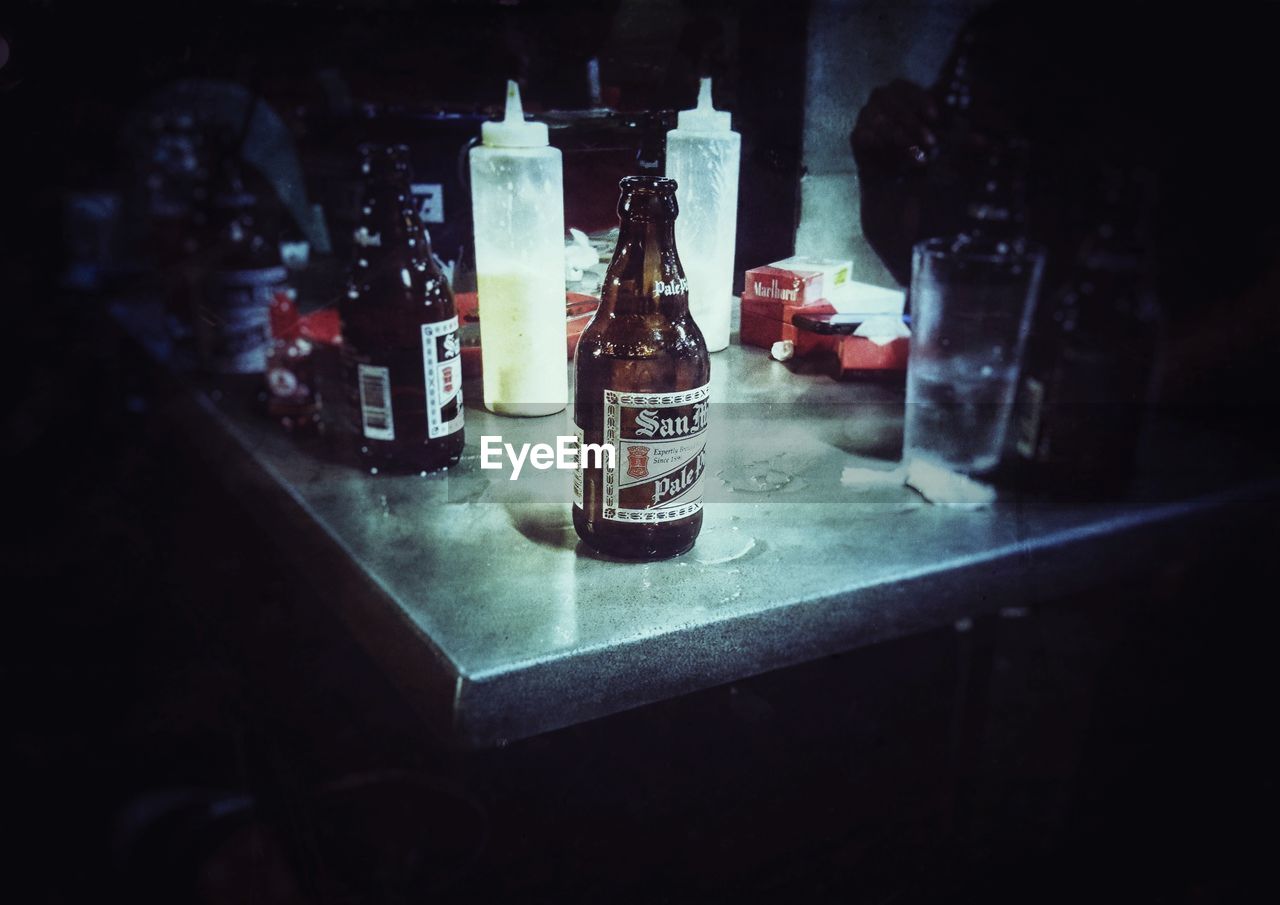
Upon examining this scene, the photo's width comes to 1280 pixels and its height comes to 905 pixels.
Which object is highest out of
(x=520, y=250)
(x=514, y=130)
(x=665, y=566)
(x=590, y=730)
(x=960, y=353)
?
(x=514, y=130)

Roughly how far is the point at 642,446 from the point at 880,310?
0.90m

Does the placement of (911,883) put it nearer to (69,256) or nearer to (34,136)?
(34,136)

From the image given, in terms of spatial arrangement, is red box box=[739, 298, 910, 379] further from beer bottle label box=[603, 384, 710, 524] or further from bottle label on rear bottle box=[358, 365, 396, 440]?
bottle label on rear bottle box=[358, 365, 396, 440]

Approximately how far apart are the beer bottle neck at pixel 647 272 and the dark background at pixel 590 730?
0.44m

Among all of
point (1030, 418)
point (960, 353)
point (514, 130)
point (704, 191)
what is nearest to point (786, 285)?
point (704, 191)

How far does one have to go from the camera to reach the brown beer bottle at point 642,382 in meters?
0.74

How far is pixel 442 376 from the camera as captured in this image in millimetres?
908

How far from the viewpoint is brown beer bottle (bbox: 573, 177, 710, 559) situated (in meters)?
0.74

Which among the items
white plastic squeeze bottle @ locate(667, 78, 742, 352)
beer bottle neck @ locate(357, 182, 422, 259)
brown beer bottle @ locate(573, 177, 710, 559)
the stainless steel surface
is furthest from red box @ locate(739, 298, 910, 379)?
beer bottle neck @ locate(357, 182, 422, 259)

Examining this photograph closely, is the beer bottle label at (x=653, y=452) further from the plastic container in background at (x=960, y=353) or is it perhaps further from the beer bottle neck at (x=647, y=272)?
the plastic container in background at (x=960, y=353)

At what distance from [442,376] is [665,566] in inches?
12.8

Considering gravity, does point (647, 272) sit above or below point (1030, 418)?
above

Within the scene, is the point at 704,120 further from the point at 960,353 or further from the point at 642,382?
the point at 642,382

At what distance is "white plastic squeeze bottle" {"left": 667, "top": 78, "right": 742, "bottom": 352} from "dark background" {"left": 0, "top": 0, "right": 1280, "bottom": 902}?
0.87 ft
